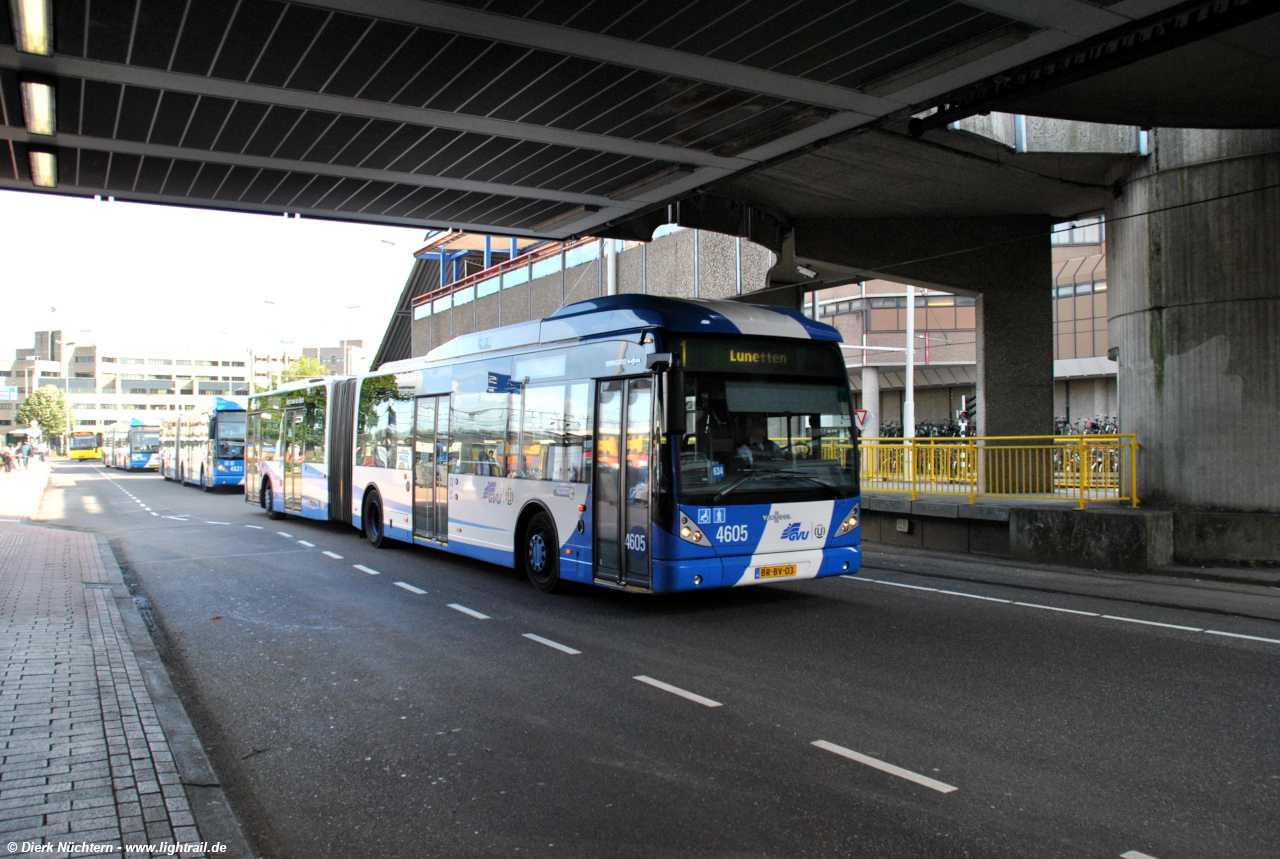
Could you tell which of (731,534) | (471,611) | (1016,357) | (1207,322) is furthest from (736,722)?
(1016,357)

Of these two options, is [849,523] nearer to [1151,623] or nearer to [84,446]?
[1151,623]

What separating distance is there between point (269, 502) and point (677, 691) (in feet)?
60.6

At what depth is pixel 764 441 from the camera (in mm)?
8938

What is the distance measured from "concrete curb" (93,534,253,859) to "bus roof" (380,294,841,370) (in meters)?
5.22

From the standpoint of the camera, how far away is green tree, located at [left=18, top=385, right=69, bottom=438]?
112062 millimetres

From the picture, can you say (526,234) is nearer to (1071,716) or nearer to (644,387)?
(644,387)

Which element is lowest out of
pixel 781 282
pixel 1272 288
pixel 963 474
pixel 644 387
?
pixel 963 474

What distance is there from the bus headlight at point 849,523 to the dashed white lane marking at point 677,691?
3.49 m

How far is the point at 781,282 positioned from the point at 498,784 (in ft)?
53.7

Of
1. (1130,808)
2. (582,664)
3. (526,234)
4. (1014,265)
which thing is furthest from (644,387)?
(1014,265)

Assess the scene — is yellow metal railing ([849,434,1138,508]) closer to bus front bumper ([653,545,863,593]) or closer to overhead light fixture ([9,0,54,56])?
bus front bumper ([653,545,863,593])

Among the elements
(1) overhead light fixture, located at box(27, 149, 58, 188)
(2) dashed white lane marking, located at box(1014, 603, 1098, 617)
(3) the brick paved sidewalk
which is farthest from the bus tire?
(2) dashed white lane marking, located at box(1014, 603, 1098, 617)

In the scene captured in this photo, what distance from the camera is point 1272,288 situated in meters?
12.4

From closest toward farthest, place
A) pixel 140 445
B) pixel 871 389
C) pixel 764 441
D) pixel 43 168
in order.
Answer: pixel 764 441 → pixel 43 168 → pixel 871 389 → pixel 140 445
